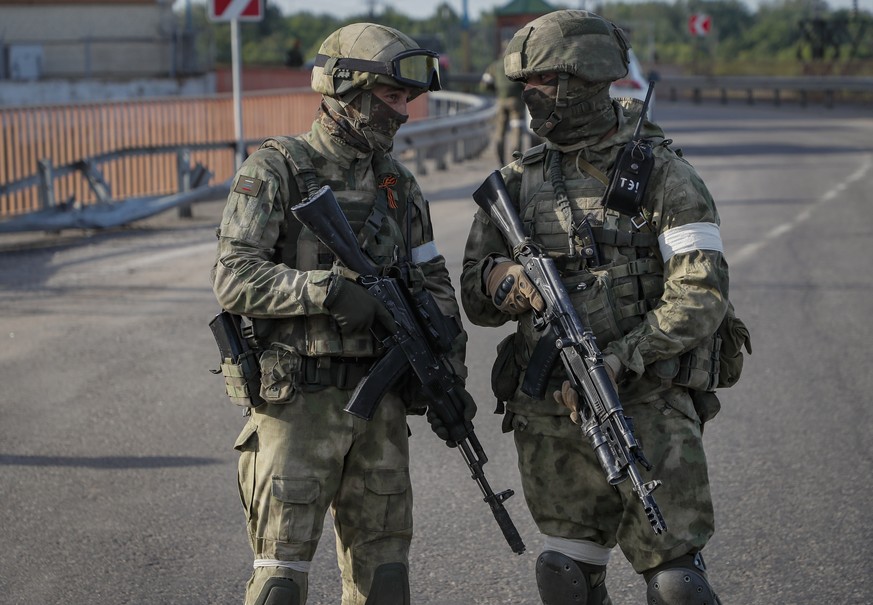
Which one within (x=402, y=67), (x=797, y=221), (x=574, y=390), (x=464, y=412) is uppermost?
(x=402, y=67)

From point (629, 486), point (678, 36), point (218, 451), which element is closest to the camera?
point (629, 486)

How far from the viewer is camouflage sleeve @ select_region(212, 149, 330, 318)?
367cm

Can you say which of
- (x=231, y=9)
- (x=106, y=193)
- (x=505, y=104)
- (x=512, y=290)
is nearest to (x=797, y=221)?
(x=505, y=104)

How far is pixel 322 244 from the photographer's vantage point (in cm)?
385

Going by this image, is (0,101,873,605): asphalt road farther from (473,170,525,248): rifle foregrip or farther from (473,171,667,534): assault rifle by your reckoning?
(473,170,525,248): rifle foregrip

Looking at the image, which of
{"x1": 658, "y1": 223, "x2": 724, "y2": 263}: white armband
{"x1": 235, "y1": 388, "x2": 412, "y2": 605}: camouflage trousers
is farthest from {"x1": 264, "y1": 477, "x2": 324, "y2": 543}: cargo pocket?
{"x1": 658, "y1": 223, "x2": 724, "y2": 263}: white armband

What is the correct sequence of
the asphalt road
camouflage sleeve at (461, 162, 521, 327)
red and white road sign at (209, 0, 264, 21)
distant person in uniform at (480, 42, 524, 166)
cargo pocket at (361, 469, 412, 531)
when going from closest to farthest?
1. cargo pocket at (361, 469, 412, 531)
2. camouflage sleeve at (461, 162, 521, 327)
3. the asphalt road
4. red and white road sign at (209, 0, 264, 21)
5. distant person in uniform at (480, 42, 524, 166)

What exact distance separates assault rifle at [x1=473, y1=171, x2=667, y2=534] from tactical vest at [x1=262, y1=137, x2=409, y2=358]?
1.03 feet

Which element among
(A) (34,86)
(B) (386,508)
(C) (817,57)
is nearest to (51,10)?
(A) (34,86)

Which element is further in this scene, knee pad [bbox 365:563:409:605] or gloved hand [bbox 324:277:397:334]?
knee pad [bbox 365:563:409:605]

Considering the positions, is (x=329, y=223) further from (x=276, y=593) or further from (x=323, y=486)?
(x=276, y=593)

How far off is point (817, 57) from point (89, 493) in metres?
43.7

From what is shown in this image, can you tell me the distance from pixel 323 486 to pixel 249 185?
93 cm

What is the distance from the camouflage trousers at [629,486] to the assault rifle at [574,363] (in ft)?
0.58
